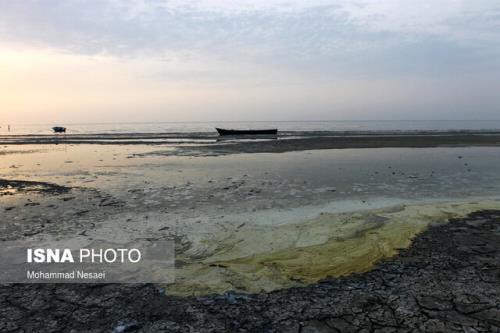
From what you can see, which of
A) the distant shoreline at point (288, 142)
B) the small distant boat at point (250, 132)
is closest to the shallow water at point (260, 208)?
the distant shoreline at point (288, 142)

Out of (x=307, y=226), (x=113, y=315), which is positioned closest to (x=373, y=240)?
(x=307, y=226)

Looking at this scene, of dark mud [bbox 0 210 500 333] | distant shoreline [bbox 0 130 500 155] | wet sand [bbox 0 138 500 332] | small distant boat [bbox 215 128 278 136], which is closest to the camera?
dark mud [bbox 0 210 500 333]

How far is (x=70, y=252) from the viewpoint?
8359mm

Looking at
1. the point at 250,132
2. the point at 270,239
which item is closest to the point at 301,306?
the point at 270,239

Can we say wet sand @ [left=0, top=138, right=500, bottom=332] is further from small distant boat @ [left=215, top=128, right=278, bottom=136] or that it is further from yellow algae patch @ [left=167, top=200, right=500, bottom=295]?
small distant boat @ [left=215, top=128, right=278, bottom=136]

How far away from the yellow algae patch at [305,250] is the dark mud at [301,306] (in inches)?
16.6

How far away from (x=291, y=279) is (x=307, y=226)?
3.62m

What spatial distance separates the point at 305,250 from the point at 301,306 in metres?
2.68

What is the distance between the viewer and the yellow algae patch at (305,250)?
679 cm

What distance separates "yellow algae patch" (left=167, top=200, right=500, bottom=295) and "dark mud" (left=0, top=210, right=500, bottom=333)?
42 centimetres

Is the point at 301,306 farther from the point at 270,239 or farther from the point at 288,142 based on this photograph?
the point at 288,142

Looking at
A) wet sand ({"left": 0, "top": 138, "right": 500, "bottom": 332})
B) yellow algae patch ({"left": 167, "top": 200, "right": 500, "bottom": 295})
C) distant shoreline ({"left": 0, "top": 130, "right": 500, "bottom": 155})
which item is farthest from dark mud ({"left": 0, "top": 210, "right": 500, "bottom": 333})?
distant shoreline ({"left": 0, "top": 130, "right": 500, "bottom": 155})

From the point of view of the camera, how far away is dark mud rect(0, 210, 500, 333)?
17.1 ft

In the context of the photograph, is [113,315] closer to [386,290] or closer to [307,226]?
[386,290]
